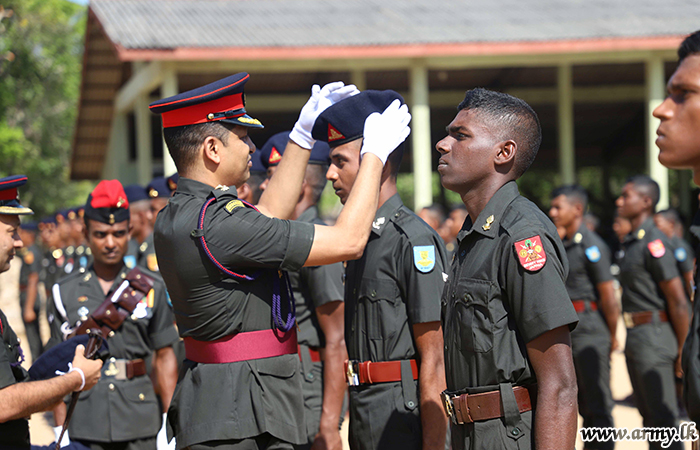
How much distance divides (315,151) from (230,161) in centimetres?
184

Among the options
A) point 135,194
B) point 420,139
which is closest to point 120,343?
point 135,194

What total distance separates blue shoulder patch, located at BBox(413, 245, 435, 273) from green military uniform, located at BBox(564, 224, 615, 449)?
338 cm

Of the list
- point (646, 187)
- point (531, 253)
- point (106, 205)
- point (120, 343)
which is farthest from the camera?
point (646, 187)

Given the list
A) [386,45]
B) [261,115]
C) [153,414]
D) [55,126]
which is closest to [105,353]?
[153,414]

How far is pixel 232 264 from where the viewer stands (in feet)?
8.75

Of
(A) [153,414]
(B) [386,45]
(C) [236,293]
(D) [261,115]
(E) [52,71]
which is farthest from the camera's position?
(E) [52,71]

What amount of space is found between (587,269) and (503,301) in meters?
4.54

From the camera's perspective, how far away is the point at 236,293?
273 centimetres

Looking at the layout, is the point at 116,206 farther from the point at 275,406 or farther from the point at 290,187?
the point at 275,406

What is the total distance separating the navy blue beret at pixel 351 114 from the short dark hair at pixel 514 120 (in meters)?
0.76

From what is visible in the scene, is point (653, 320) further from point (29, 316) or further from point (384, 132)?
point (29, 316)

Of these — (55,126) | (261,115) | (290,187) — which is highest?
(55,126)

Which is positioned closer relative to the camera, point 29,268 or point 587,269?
point 587,269

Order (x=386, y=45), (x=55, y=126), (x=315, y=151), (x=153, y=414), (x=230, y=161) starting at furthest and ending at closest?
(x=55, y=126)
(x=386, y=45)
(x=315, y=151)
(x=153, y=414)
(x=230, y=161)
